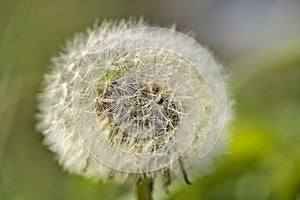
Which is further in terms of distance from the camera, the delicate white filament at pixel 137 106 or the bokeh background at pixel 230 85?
the bokeh background at pixel 230 85

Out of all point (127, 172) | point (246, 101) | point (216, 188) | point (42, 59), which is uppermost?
point (42, 59)

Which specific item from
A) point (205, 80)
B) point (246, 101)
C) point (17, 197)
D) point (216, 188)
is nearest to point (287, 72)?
point (246, 101)

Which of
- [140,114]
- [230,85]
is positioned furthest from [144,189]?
[230,85]

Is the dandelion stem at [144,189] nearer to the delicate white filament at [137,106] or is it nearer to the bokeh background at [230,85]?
the delicate white filament at [137,106]

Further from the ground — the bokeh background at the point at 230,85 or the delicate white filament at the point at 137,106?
the bokeh background at the point at 230,85

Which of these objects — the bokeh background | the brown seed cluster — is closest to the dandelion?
the brown seed cluster

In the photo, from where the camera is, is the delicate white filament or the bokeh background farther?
the bokeh background

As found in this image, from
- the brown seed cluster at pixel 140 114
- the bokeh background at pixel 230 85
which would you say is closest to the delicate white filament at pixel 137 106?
the brown seed cluster at pixel 140 114

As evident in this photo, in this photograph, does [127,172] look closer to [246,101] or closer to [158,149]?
[158,149]

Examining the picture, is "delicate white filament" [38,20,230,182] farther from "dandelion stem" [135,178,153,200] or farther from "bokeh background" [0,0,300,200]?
"bokeh background" [0,0,300,200]
